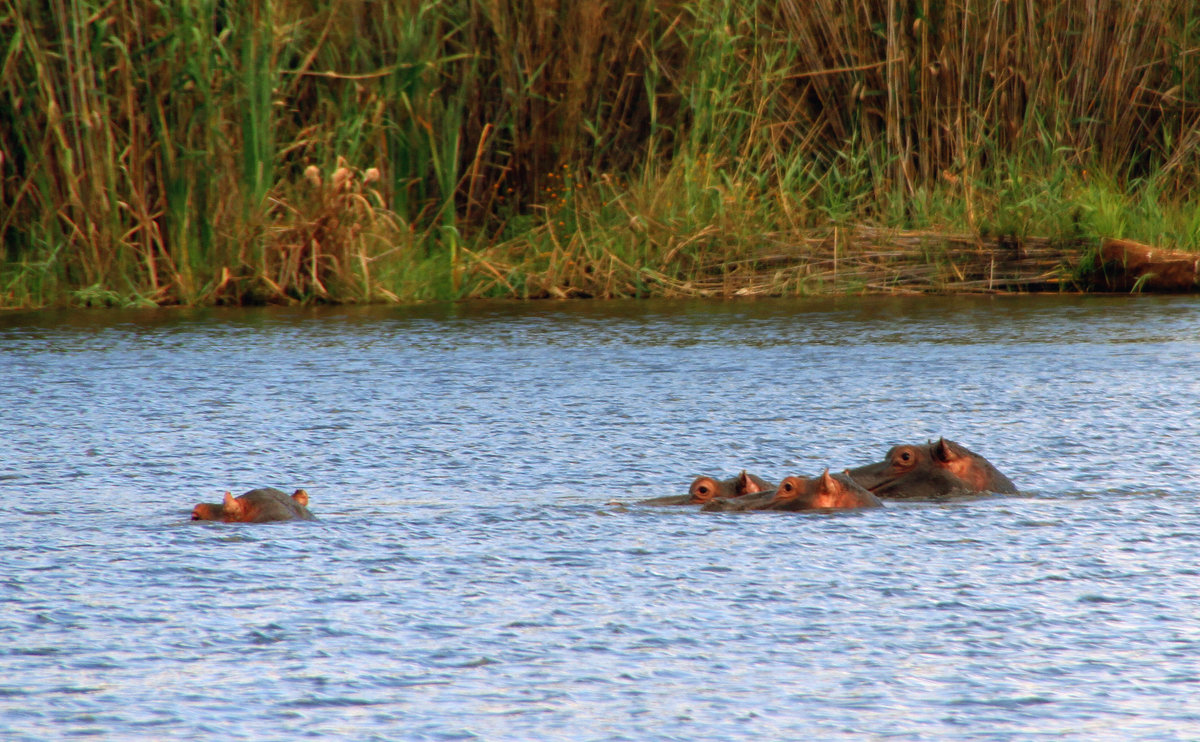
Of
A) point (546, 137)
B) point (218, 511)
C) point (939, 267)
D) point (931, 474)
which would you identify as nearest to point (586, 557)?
point (218, 511)

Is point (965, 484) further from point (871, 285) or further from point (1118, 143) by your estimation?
point (1118, 143)

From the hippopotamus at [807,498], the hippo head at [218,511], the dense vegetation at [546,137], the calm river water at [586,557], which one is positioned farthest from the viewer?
the dense vegetation at [546,137]

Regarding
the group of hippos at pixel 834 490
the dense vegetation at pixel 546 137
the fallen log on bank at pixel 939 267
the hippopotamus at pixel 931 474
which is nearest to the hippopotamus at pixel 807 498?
the group of hippos at pixel 834 490

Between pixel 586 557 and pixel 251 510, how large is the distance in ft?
2.38

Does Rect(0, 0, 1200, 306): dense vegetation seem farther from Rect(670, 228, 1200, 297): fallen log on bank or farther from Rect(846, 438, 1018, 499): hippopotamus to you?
Rect(846, 438, 1018, 499): hippopotamus

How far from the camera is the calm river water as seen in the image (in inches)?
87.0

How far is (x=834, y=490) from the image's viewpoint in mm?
3473

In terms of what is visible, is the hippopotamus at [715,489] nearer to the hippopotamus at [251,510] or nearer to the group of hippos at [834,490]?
the group of hippos at [834,490]

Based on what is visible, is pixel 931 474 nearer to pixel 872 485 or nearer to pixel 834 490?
pixel 872 485

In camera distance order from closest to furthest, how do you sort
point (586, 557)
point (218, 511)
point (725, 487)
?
point (586, 557)
point (218, 511)
point (725, 487)

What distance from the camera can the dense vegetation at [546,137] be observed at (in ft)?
26.0

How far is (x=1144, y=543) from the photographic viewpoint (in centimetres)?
315

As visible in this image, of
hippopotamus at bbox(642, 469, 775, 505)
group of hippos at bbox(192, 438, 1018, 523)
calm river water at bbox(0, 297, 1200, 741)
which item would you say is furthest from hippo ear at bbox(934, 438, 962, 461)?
hippopotamus at bbox(642, 469, 775, 505)

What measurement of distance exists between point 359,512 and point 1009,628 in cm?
145
